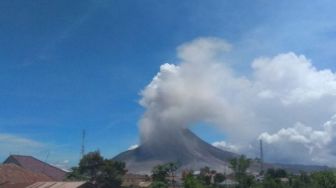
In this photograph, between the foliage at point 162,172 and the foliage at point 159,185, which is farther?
the foliage at point 162,172

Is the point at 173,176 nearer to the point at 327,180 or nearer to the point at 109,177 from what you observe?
the point at 109,177

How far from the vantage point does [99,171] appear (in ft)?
357

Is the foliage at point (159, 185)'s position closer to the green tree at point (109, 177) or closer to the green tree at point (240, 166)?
the green tree at point (240, 166)

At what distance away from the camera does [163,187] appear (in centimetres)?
8519

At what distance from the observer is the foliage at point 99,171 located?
106 m

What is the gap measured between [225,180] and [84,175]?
3918cm

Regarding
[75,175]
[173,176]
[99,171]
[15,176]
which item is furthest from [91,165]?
[15,176]

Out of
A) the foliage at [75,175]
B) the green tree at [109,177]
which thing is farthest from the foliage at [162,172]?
the foliage at [75,175]

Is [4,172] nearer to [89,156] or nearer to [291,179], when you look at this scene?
[89,156]

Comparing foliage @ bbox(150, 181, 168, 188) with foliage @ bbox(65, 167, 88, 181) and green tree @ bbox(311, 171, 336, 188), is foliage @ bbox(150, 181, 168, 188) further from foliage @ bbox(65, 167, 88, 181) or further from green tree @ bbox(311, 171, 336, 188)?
foliage @ bbox(65, 167, 88, 181)

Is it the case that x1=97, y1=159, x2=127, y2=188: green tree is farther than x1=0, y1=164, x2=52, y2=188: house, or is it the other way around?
x1=0, y1=164, x2=52, y2=188: house

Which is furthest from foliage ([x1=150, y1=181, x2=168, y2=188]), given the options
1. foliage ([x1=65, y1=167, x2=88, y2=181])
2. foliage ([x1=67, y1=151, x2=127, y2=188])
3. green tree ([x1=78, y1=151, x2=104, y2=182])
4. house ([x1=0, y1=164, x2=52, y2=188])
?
house ([x1=0, y1=164, x2=52, y2=188])

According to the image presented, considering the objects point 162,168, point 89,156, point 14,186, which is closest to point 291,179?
point 162,168

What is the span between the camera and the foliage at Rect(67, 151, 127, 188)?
4156 inches
